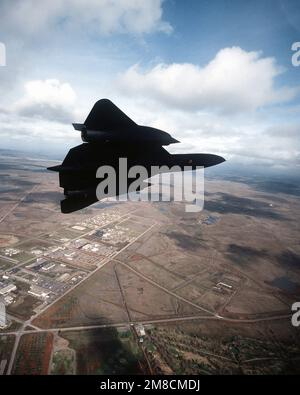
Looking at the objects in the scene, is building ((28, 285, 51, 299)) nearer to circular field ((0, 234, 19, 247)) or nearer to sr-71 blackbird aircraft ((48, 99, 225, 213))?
circular field ((0, 234, 19, 247))

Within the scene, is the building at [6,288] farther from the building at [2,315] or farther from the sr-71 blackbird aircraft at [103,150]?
the sr-71 blackbird aircraft at [103,150]

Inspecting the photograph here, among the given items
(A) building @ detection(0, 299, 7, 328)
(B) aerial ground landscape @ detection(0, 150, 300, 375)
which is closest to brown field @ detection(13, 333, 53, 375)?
(B) aerial ground landscape @ detection(0, 150, 300, 375)

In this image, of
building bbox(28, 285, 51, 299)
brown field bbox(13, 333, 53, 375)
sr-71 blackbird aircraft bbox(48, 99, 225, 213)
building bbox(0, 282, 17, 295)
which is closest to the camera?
sr-71 blackbird aircraft bbox(48, 99, 225, 213)

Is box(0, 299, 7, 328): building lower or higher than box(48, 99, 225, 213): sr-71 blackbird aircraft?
lower

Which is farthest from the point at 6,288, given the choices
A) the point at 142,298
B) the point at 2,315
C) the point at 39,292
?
the point at 142,298

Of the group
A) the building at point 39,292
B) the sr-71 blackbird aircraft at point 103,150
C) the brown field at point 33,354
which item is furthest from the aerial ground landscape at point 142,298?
the sr-71 blackbird aircraft at point 103,150
